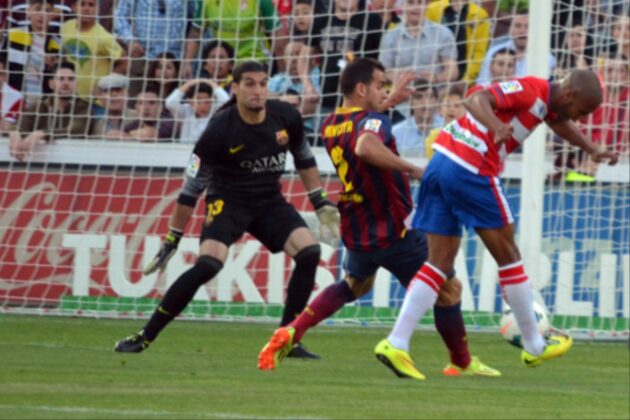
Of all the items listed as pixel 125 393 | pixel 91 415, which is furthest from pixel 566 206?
pixel 91 415

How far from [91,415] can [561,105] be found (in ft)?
11.6

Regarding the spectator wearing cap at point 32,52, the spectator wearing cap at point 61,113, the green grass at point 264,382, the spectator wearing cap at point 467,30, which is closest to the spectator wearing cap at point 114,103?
the spectator wearing cap at point 61,113

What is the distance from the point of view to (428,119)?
14.6 metres

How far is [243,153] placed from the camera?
1025 centimetres

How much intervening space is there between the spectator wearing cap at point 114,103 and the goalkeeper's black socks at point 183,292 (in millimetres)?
4664

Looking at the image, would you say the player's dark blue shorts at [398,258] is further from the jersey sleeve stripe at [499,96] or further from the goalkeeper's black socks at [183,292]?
the jersey sleeve stripe at [499,96]

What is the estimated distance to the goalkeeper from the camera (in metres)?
10.1

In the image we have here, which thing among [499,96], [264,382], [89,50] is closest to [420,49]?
[89,50]

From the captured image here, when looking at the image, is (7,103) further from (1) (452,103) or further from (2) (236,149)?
(2) (236,149)

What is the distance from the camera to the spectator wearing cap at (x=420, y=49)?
47.8 feet

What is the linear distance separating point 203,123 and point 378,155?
18.9ft

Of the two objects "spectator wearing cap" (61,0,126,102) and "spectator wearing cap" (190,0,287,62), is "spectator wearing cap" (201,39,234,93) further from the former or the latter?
"spectator wearing cap" (61,0,126,102)

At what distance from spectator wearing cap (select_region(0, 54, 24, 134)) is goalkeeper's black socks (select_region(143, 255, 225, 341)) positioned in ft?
15.5

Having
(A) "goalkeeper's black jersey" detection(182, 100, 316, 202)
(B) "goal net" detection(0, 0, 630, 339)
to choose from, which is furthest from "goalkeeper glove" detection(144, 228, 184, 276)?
(B) "goal net" detection(0, 0, 630, 339)
